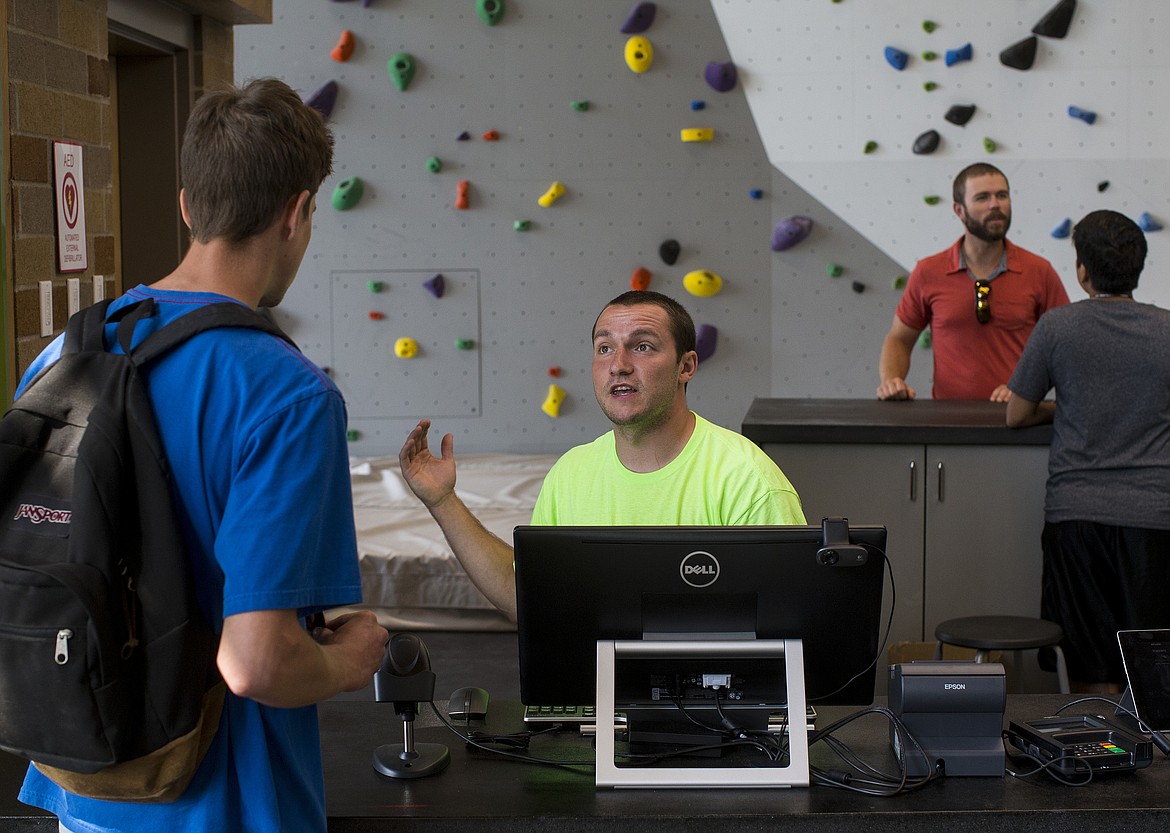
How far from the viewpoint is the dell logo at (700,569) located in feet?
5.22

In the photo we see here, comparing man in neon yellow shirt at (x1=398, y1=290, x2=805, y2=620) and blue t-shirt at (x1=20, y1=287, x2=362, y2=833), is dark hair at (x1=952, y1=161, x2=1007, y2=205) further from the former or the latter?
blue t-shirt at (x1=20, y1=287, x2=362, y2=833)

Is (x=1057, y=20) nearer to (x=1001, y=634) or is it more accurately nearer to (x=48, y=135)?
(x=1001, y=634)

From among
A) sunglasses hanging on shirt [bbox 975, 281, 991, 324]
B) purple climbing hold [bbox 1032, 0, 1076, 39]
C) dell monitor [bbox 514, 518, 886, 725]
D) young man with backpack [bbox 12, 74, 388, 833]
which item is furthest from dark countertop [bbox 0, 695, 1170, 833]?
purple climbing hold [bbox 1032, 0, 1076, 39]

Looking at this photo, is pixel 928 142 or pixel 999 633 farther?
pixel 928 142

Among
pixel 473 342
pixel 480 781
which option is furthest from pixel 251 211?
pixel 473 342

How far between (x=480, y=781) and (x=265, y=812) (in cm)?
45

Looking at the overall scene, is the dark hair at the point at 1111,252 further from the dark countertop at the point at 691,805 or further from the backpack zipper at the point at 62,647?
the backpack zipper at the point at 62,647

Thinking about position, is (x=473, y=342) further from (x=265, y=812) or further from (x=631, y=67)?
(x=265, y=812)

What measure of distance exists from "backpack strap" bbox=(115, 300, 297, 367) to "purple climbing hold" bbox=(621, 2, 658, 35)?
464 centimetres

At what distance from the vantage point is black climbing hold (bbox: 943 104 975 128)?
5355mm

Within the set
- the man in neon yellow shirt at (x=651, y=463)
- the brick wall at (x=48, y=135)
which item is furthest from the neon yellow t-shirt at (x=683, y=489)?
the brick wall at (x=48, y=135)

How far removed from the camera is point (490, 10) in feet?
18.1

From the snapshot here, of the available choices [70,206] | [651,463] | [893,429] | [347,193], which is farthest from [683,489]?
[347,193]

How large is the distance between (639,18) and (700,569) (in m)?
4.38
